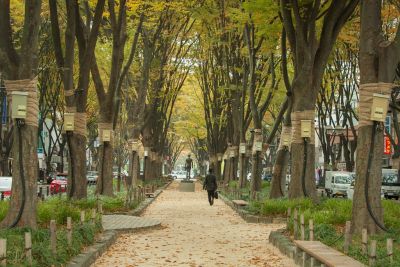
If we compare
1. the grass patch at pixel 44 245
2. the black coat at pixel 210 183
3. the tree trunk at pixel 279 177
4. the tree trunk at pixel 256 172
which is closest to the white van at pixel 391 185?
the tree trunk at pixel 256 172

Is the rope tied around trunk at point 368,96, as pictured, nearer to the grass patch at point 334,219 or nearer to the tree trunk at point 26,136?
the grass patch at point 334,219

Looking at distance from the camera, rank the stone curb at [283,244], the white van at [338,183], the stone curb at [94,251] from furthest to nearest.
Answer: the white van at [338,183]
the stone curb at [283,244]
the stone curb at [94,251]

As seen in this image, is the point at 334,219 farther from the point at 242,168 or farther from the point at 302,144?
the point at 242,168

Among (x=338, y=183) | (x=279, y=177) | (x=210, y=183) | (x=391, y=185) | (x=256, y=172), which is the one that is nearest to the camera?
(x=279, y=177)

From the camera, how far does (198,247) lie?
43.1 ft

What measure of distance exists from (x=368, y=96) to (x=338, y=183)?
85.8ft

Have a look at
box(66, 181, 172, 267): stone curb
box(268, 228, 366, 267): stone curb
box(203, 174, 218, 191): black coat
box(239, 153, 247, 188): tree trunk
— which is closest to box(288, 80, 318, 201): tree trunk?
box(66, 181, 172, 267): stone curb

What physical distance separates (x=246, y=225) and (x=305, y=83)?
412 cm

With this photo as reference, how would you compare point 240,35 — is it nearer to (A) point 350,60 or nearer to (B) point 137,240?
(A) point 350,60

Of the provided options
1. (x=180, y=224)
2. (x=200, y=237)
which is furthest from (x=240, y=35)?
(x=200, y=237)

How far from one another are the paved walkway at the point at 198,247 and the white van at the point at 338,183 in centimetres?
1815

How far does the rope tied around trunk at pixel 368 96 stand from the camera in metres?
11.8

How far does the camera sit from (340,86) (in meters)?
35.5

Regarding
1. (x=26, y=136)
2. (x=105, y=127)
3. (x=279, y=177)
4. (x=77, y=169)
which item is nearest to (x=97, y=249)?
(x=26, y=136)
